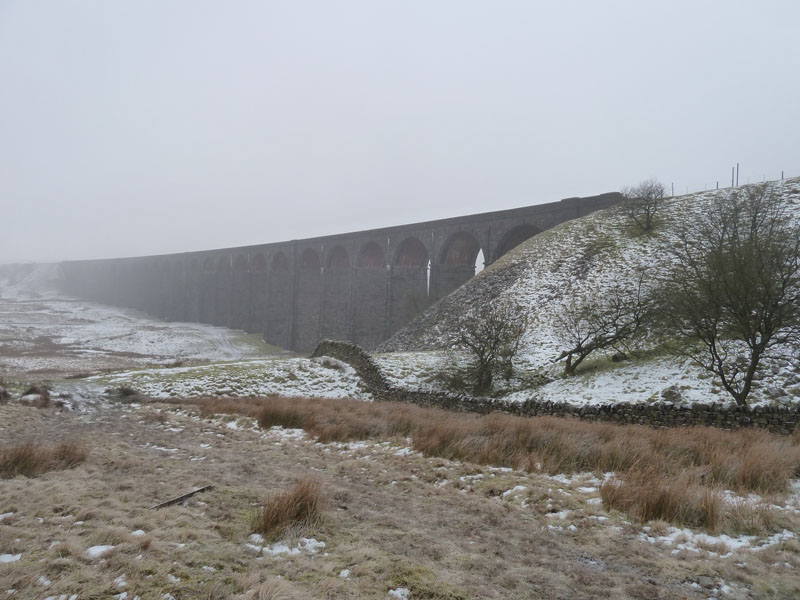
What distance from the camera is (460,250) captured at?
1543 inches

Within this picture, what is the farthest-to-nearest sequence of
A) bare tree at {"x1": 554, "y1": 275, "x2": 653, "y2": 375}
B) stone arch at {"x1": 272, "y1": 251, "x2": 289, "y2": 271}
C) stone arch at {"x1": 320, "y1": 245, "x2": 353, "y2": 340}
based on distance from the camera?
stone arch at {"x1": 272, "y1": 251, "x2": 289, "y2": 271} → stone arch at {"x1": 320, "y1": 245, "x2": 353, "y2": 340} → bare tree at {"x1": 554, "y1": 275, "x2": 653, "y2": 375}

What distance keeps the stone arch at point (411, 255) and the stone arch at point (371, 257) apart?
14.1 feet

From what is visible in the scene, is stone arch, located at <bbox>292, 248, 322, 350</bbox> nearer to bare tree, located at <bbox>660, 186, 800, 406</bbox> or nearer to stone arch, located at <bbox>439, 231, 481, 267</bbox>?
stone arch, located at <bbox>439, 231, 481, 267</bbox>

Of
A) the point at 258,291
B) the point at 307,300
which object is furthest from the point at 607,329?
the point at 258,291

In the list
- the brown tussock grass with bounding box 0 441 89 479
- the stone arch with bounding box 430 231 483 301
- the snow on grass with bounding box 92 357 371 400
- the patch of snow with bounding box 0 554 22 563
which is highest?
the stone arch with bounding box 430 231 483 301

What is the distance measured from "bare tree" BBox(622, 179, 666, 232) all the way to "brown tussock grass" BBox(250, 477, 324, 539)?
27.9 m

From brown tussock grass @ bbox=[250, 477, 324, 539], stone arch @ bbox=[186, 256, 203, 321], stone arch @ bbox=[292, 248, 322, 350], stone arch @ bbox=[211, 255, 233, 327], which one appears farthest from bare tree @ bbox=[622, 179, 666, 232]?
stone arch @ bbox=[186, 256, 203, 321]

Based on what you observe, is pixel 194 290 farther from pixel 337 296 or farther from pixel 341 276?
pixel 341 276

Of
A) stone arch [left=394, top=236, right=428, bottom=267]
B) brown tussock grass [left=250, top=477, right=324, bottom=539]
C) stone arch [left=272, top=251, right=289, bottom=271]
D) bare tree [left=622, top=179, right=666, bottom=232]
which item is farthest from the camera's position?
stone arch [left=272, top=251, right=289, bottom=271]

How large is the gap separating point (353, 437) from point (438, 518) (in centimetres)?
440

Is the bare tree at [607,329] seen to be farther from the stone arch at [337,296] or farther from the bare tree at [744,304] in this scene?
the stone arch at [337,296]

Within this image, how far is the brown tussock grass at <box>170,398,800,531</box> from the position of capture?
4.57 metres

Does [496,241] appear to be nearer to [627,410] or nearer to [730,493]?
[627,410]

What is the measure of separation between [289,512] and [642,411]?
941 centimetres
